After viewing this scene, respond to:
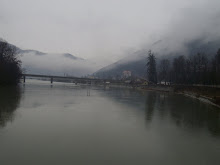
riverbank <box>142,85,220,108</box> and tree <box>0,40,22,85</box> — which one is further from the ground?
tree <box>0,40,22,85</box>

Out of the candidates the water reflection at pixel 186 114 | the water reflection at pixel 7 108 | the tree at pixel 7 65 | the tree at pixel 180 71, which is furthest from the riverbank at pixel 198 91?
the tree at pixel 7 65

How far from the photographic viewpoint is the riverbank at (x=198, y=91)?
33544 millimetres

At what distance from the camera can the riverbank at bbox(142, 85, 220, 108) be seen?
33.5 meters

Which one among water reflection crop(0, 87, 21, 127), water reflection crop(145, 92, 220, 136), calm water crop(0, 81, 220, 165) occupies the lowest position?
water reflection crop(145, 92, 220, 136)

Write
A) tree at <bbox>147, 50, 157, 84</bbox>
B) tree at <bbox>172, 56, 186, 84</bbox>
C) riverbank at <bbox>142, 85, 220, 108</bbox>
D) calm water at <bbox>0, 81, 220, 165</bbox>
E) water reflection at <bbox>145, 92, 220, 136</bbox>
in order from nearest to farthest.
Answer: calm water at <bbox>0, 81, 220, 165</bbox>, water reflection at <bbox>145, 92, 220, 136</bbox>, riverbank at <bbox>142, 85, 220, 108</bbox>, tree at <bbox>172, 56, 186, 84</bbox>, tree at <bbox>147, 50, 157, 84</bbox>

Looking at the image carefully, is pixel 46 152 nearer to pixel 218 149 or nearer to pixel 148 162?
pixel 148 162

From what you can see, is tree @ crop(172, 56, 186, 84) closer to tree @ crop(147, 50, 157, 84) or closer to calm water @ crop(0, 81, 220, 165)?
tree @ crop(147, 50, 157, 84)

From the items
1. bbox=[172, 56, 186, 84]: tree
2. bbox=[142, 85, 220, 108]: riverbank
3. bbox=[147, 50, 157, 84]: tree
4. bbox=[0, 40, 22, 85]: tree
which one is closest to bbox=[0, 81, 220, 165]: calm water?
bbox=[142, 85, 220, 108]: riverbank

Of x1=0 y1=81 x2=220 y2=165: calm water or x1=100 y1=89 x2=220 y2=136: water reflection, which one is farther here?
x1=100 y1=89 x2=220 y2=136: water reflection

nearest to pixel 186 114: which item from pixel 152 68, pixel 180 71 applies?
pixel 180 71

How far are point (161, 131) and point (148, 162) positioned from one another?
5488 millimetres

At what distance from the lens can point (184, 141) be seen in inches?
445

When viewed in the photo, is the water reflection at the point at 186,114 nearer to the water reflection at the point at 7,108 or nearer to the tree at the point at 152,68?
the water reflection at the point at 7,108

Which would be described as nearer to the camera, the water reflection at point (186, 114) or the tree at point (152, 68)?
the water reflection at point (186, 114)
